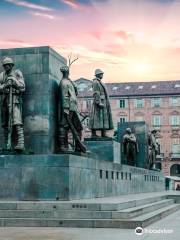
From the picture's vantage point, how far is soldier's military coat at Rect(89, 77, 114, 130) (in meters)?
22.0

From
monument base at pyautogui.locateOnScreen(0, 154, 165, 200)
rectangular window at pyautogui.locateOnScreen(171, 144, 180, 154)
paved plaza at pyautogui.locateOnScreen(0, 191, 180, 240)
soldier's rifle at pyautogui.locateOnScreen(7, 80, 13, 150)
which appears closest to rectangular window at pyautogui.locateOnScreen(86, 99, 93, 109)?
rectangular window at pyautogui.locateOnScreen(171, 144, 180, 154)

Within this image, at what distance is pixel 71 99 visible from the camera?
642 inches

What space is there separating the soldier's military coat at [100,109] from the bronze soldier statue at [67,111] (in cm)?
526

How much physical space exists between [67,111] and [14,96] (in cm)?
162

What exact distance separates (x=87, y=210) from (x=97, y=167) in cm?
460

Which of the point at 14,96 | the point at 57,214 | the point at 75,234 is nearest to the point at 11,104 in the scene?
the point at 14,96

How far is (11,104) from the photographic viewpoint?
1552 cm

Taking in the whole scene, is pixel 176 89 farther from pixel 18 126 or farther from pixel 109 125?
pixel 18 126

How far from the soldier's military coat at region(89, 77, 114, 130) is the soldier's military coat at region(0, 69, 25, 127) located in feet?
21.5

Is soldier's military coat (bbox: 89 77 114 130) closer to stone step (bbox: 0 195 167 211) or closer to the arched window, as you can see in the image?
stone step (bbox: 0 195 167 211)

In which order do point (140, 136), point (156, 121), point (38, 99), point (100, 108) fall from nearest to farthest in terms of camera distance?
1. point (38, 99)
2. point (100, 108)
3. point (140, 136)
4. point (156, 121)

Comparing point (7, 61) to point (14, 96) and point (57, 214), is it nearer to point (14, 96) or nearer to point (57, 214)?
point (14, 96)

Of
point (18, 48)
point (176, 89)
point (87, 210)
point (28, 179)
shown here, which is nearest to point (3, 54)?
point (18, 48)

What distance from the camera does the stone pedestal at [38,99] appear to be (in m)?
16.1
